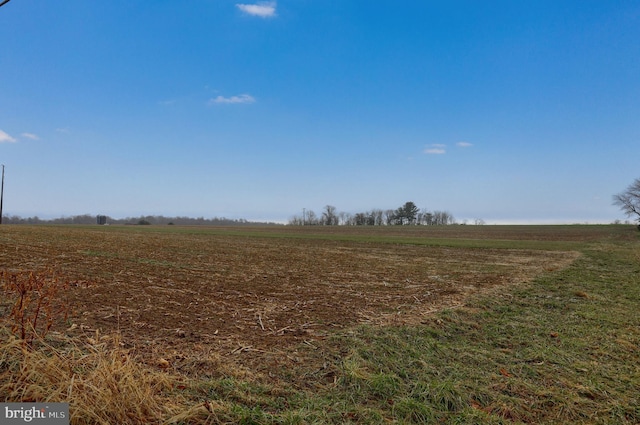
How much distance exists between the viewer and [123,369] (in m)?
3.30

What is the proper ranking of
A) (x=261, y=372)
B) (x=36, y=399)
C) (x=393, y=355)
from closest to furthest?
(x=36, y=399) → (x=261, y=372) → (x=393, y=355)

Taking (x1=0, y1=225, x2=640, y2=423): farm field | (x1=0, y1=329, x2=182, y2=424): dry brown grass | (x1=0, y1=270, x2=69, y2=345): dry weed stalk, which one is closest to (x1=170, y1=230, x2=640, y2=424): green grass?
(x1=0, y1=225, x2=640, y2=423): farm field

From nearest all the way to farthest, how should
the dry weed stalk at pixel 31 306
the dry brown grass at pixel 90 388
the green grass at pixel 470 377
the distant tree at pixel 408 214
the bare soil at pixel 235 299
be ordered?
the dry brown grass at pixel 90 388 < the green grass at pixel 470 377 < the dry weed stalk at pixel 31 306 < the bare soil at pixel 235 299 < the distant tree at pixel 408 214

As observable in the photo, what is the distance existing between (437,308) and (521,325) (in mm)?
1670

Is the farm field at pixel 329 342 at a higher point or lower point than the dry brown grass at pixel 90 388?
lower

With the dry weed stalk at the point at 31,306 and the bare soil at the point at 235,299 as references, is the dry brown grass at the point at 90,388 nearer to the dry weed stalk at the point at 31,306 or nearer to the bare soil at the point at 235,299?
the dry weed stalk at the point at 31,306

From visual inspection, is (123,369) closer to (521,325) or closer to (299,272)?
(521,325)

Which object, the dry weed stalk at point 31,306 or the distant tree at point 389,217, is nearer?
the dry weed stalk at point 31,306

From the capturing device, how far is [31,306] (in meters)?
5.91

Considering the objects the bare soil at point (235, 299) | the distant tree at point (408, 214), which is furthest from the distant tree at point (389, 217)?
the bare soil at point (235, 299)

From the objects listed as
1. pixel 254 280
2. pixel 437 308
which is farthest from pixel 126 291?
pixel 437 308

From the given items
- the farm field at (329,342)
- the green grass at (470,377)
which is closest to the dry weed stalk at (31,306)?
the farm field at (329,342)

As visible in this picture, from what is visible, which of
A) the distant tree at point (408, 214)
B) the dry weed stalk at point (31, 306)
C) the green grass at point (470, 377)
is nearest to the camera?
the green grass at point (470, 377)

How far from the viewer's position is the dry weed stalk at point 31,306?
351cm
